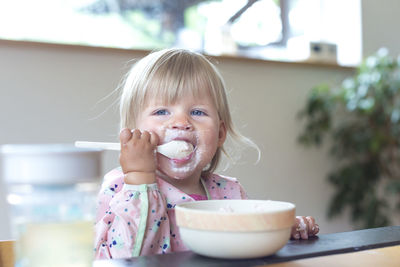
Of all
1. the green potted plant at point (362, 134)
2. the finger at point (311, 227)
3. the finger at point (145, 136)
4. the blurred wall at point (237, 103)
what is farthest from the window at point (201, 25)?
the finger at point (311, 227)

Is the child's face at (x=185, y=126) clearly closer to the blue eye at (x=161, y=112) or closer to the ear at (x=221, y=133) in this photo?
the blue eye at (x=161, y=112)

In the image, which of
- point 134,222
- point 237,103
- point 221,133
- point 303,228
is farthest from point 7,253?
point 237,103

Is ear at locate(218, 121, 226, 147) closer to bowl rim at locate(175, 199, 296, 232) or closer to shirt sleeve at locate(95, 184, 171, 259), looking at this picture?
shirt sleeve at locate(95, 184, 171, 259)

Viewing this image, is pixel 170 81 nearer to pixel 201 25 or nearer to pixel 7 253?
pixel 7 253

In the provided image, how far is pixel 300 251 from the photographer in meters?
0.62

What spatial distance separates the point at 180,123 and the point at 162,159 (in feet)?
0.28

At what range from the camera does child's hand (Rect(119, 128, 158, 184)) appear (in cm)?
77

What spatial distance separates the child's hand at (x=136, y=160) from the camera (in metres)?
0.77

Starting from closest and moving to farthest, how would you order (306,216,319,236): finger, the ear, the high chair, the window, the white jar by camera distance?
the white jar, the high chair, (306,216,319,236): finger, the ear, the window

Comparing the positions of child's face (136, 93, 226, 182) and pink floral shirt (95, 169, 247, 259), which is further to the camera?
child's face (136, 93, 226, 182)

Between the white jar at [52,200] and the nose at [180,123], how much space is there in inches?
20.4

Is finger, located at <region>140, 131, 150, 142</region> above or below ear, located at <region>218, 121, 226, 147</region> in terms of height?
above

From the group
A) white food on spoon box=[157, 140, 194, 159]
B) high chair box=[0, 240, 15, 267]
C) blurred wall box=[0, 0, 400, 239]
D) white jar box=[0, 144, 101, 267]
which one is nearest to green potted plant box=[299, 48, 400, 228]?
blurred wall box=[0, 0, 400, 239]

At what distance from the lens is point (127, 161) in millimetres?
764
